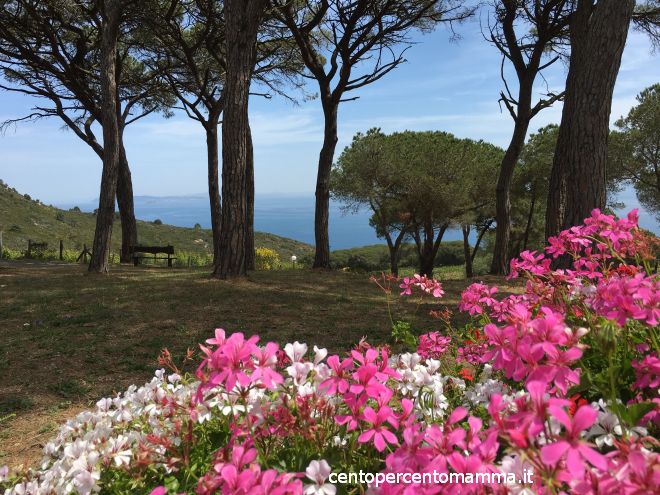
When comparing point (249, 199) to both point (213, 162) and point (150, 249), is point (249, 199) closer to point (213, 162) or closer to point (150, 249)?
point (213, 162)

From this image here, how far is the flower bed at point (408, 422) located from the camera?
2.53ft

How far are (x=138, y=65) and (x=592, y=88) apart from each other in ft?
50.2

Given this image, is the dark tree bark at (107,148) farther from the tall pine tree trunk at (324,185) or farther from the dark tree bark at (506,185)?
the dark tree bark at (506,185)

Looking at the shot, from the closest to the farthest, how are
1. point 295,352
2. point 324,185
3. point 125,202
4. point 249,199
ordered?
point 295,352 < point 324,185 < point 249,199 < point 125,202

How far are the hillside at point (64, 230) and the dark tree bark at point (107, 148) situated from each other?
53.6ft

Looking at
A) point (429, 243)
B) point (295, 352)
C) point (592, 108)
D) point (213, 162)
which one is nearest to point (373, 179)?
point (429, 243)

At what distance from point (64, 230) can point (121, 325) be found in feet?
114

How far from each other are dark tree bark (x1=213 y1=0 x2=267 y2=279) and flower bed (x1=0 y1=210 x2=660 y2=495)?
21.6 feet

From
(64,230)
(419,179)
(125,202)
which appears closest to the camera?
(125,202)

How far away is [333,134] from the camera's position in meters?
12.0

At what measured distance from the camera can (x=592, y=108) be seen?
18.2ft

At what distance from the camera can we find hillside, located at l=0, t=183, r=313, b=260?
30.9m

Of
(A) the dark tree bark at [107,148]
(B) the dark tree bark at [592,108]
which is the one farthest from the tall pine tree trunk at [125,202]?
(B) the dark tree bark at [592,108]

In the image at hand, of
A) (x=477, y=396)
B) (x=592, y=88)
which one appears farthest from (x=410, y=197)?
(x=477, y=396)
